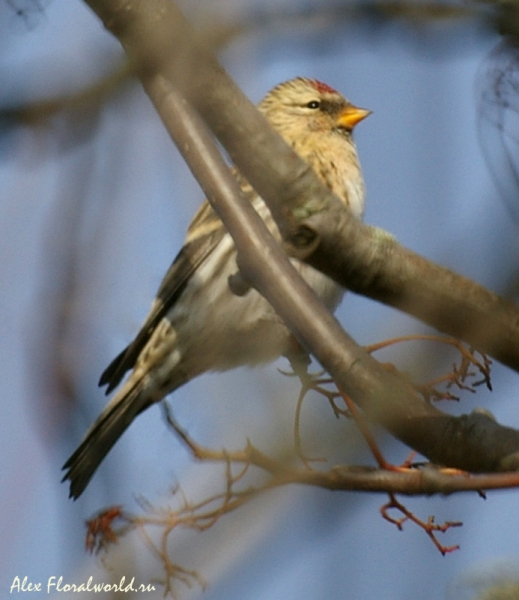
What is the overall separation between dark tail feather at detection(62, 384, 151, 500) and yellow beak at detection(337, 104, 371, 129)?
1.72 metres

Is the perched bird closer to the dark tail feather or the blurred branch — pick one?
the dark tail feather

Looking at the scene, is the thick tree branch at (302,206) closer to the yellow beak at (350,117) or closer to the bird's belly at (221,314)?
the bird's belly at (221,314)

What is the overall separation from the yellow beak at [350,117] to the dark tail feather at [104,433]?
1724mm

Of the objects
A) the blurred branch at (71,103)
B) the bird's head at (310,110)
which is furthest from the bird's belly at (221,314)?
the blurred branch at (71,103)

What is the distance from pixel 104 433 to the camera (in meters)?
4.00

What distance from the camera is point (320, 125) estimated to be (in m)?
4.97

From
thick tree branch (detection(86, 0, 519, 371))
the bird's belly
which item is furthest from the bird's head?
thick tree branch (detection(86, 0, 519, 371))

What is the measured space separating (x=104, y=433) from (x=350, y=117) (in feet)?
6.70

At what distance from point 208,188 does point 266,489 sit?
0.73 metres

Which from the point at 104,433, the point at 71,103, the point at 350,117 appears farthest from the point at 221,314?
the point at 71,103

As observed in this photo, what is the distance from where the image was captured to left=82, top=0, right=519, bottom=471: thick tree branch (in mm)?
1578

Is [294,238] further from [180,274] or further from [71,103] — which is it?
[180,274]

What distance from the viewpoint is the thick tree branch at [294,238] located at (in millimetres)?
1578

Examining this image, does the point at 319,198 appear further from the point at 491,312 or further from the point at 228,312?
the point at 228,312
